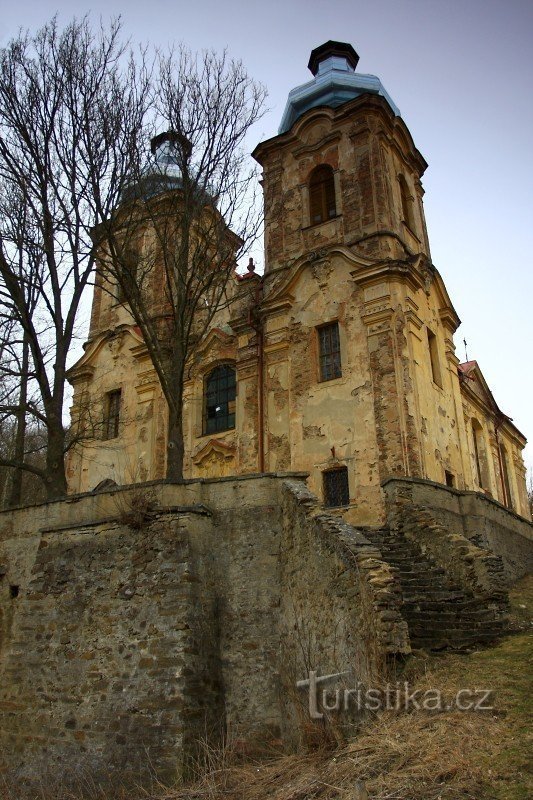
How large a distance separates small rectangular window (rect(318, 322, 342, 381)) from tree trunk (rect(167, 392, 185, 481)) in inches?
210

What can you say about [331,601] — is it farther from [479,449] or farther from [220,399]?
[479,449]

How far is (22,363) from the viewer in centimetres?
1803

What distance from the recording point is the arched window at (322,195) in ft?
66.3

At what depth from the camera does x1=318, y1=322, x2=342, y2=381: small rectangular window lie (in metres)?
17.9

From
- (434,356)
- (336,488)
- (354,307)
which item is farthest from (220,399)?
(434,356)

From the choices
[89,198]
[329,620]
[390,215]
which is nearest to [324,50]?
[390,215]

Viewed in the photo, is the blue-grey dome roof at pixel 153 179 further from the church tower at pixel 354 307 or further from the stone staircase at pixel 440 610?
the stone staircase at pixel 440 610

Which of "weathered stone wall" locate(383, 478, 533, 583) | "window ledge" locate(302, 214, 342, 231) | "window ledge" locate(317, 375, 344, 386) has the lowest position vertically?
"weathered stone wall" locate(383, 478, 533, 583)

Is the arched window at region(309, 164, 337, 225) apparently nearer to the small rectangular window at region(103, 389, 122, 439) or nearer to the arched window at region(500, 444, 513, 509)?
the small rectangular window at region(103, 389, 122, 439)

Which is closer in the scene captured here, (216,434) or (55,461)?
(55,461)

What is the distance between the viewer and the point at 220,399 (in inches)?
805

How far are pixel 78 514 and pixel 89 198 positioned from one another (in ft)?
21.9

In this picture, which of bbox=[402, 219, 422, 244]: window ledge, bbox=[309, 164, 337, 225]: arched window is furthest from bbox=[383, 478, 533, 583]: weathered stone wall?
bbox=[309, 164, 337, 225]: arched window

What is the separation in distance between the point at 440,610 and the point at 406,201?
48.9 ft
